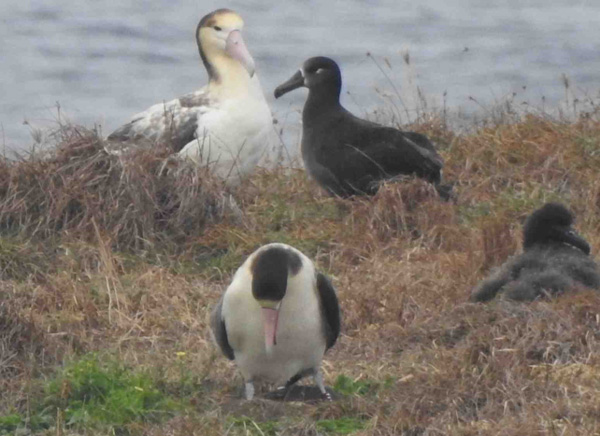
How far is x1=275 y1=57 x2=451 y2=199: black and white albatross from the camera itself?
10.1 meters

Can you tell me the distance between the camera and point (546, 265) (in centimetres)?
816

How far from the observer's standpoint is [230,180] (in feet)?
34.0

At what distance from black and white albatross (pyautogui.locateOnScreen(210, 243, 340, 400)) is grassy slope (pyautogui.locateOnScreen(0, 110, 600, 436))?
141 mm

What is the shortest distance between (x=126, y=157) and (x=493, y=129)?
8.19 feet

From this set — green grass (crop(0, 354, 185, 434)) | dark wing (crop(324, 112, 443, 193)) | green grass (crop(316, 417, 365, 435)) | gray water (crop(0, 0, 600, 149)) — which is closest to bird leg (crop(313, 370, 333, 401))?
green grass (crop(316, 417, 365, 435))

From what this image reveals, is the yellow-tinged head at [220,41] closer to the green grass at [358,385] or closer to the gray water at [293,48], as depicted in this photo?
the green grass at [358,385]

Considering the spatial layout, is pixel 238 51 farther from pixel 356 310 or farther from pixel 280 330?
pixel 280 330

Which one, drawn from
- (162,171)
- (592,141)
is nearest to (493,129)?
(592,141)

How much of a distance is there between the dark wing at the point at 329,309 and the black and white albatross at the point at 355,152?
93.1 inches

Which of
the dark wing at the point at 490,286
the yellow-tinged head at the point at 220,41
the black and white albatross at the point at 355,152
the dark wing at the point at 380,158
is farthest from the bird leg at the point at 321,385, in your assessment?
the yellow-tinged head at the point at 220,41

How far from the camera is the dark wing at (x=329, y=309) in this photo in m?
7.57

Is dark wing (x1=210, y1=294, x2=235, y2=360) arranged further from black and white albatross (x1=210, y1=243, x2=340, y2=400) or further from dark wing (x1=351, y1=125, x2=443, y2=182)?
dark wing (x1=351, y1=125, x2=443, y2=182)

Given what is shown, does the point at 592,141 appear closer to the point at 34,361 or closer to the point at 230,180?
the point at 230,180

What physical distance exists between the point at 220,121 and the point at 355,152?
0.95 meters
